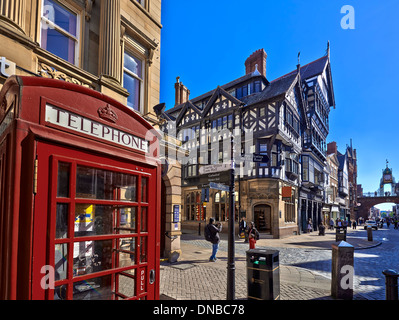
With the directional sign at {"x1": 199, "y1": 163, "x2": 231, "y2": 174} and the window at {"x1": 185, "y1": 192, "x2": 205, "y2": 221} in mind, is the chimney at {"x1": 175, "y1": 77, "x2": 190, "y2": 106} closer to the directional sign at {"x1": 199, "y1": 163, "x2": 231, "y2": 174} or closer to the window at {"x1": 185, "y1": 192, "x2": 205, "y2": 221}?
the window at {"x1": 185, "y1": 192, "x2": 205, "y2": 221}

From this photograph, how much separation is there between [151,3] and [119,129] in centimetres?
834

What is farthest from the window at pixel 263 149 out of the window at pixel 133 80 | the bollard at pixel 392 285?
the bollard at pixel 392 285

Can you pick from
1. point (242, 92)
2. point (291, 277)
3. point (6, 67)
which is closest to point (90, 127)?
point (6, 67)

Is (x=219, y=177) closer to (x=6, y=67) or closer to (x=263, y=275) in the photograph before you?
(x=263, y=275)

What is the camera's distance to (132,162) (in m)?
2.63

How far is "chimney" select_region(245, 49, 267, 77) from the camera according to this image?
2473 centimetres

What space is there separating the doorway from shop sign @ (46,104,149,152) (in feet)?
64.8

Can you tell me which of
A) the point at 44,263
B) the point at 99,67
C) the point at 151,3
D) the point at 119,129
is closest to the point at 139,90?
the point at 99,67

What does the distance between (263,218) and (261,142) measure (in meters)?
6.62

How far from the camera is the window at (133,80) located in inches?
306

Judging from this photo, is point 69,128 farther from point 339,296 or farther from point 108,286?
point 339,296

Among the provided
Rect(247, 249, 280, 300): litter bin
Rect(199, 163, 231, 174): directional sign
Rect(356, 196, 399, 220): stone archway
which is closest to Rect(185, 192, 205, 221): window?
Rect(247, 249, 280, 300): litter bin

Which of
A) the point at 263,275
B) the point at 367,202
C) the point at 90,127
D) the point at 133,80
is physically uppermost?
the point at 133,80

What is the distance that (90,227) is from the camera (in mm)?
3062
